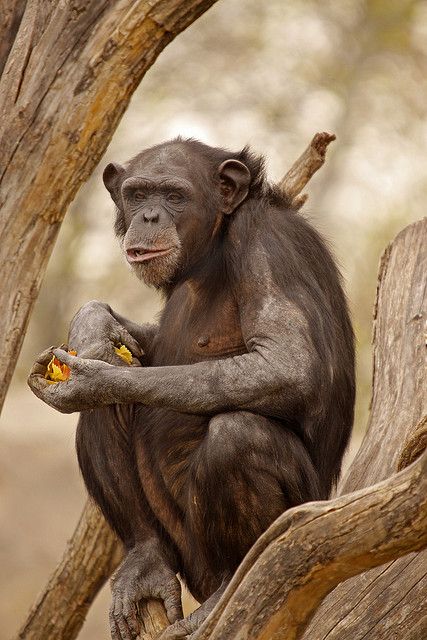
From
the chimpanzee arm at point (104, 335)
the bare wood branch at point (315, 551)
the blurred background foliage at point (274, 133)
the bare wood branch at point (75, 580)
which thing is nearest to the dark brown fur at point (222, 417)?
the chimpanzee arm at point (104, 335)

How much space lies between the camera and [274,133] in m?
19.9

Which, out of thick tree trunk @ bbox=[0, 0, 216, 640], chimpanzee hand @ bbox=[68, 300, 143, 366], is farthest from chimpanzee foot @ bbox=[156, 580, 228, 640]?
thick tree trunk @ bbox=[0, 0, 216, 640]

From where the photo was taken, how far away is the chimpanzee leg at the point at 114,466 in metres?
5.56

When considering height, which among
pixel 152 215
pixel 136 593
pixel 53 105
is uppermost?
pixel 53 105

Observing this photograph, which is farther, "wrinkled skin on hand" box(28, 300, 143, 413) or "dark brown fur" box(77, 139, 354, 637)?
"wrinkled skin on hand" box(28, 300, 143, 413)

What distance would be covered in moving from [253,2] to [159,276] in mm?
16352

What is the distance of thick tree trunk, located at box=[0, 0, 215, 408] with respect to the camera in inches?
231

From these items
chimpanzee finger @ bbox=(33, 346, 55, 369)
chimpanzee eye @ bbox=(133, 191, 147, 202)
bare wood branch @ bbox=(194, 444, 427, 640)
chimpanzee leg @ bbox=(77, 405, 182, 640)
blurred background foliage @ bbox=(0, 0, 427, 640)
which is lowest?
bare wood branch @ bbox=(194, 444, 427, 640)

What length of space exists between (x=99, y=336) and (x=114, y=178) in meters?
0.95

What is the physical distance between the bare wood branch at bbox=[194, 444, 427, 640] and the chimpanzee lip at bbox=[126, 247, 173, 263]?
202 centimetres

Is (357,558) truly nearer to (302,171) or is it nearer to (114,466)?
(114,466)

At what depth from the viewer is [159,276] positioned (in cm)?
558

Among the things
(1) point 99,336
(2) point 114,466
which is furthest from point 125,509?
(1) point 99,336

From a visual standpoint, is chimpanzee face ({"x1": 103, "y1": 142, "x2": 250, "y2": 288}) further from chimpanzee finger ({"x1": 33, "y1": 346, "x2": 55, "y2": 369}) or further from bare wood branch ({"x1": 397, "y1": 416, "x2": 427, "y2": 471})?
bare wood branch ({"x1": 397, "y1": 416, "x2": 427, "y2": 471})
